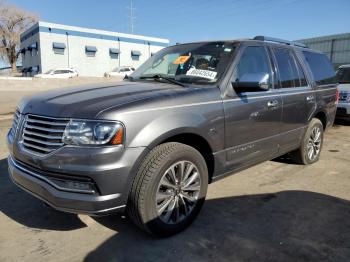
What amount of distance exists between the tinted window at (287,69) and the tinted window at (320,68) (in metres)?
0.61

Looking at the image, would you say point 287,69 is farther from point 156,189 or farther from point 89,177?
point 89,177

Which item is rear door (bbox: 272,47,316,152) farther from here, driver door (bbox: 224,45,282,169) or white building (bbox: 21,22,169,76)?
white building (bbox: 21,22,169,76)

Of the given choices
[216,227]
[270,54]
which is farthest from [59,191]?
[270,54]

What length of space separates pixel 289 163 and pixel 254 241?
281cm

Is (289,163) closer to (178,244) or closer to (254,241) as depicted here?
(254,241)

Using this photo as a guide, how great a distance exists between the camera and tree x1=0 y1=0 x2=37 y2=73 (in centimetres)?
5191

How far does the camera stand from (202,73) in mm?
3896

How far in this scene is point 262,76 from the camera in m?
3.85

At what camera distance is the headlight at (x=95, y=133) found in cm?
281

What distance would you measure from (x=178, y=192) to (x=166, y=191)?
0.16 meters

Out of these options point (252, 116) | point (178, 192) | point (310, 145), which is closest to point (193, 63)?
point (252, 116)

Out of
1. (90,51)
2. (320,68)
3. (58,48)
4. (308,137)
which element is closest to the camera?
(308,137)

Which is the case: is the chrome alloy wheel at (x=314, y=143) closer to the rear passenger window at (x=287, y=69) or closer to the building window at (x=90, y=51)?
the rear passenger window at (x=287, y=69)

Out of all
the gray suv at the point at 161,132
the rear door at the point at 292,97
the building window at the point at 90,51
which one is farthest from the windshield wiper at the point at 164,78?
the building window at the point at 90,51
